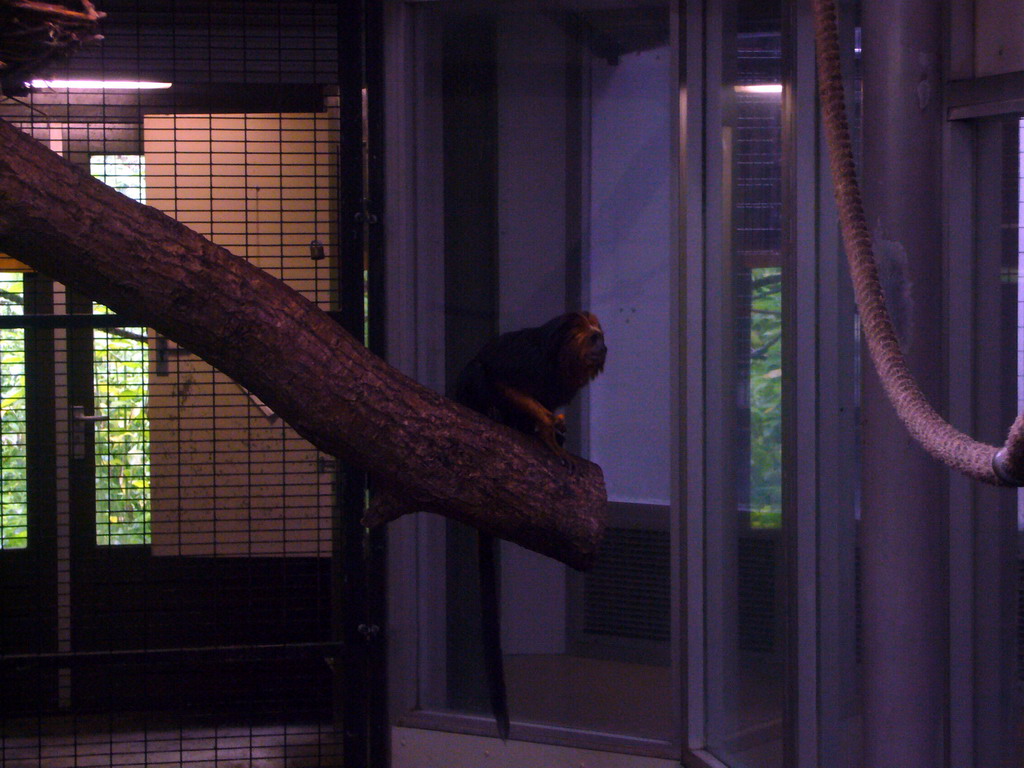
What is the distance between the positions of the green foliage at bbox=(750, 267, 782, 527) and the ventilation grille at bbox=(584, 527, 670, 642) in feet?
1.38

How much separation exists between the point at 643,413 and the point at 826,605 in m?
0.84

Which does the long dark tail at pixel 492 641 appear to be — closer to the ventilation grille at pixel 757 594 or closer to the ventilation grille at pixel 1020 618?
the ventilation grille at pixel 757 594

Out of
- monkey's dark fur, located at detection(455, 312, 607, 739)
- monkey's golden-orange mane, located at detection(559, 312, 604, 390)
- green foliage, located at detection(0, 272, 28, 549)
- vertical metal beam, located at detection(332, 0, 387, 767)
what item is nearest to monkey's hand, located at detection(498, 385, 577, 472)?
monkey's dark fur, located at detection(455, 312, 607, 739)

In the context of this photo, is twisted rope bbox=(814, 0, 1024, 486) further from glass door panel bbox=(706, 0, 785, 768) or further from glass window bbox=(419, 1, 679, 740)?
glass window bbox=(419, 1, 679, 740)

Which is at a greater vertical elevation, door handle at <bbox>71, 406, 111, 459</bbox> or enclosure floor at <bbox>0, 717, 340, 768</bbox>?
door handle at <bbox>71, 406, 111, 459</bbox>

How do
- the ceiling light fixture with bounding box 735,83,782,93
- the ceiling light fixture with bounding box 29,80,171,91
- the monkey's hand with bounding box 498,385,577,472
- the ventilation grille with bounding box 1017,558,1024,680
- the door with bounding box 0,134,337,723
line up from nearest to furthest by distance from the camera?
the ventilation grille with bounding box 1017,558,1024,680
the monkey's hand with bounding box 498,385,577,472
the ceiling light fixture with bounding box 735,83,782,93
the ceiling light fixture with bounding box 29,80,171,91
the door with bounding box 0,134,337,723

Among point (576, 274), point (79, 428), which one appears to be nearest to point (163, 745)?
point (79, 428)

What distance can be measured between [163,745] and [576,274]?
7.18 ft

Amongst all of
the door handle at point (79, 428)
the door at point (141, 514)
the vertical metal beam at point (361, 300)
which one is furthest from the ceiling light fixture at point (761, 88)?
the door handle at point (79, 428)

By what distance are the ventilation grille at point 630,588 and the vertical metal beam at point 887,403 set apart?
125cm

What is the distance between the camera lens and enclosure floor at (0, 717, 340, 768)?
3297mm

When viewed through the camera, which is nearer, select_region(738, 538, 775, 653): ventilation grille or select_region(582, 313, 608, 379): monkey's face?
select_region(582, 313, 608, 379): monkey's face

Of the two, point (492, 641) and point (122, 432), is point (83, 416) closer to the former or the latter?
point (122, 432)

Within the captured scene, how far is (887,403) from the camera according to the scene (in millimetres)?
1680
